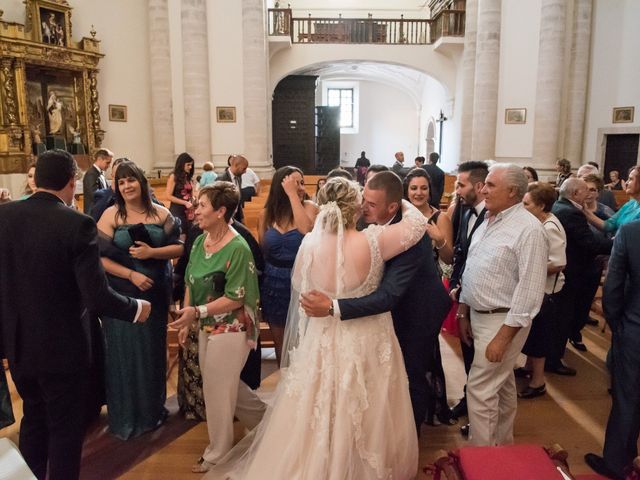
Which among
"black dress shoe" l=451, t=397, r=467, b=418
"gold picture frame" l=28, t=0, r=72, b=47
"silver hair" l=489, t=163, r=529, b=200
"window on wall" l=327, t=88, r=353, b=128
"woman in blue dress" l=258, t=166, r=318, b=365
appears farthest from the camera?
"window on wall" l=327, t=88, r=353, b=128

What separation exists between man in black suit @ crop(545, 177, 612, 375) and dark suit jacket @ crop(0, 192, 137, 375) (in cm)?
341

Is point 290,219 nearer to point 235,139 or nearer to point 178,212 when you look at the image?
point 178,212

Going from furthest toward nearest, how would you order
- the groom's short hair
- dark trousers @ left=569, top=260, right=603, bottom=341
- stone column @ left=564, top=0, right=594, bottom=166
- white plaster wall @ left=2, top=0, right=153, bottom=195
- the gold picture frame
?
stone column @ left=564, top=0, right=594, bottom=166, white plaster wall @ left=2, top=0, right=153, bottom=195, the gold picture frame, dark trousers @ left=569, top=260, right=603, bottom=341, the groom's short hair

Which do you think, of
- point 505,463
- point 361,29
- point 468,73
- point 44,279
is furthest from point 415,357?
point 361,29

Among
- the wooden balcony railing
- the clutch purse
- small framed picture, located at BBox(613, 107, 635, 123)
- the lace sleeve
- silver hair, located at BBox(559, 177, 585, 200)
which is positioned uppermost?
the wooden balcony railing

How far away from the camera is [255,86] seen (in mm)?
13977

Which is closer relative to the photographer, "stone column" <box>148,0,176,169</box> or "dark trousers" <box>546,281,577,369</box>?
"dark trousers" <box>546,281,577,369</box>

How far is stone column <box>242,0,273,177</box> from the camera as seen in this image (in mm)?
13680

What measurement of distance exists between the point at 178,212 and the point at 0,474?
5.02 m

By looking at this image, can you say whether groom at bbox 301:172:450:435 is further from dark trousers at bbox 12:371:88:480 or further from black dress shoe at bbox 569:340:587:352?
black dress shoe at bbox 569:340:587:352

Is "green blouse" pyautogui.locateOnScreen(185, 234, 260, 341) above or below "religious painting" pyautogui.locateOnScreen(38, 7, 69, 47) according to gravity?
below

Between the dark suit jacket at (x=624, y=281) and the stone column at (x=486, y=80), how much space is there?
12386 millimetres

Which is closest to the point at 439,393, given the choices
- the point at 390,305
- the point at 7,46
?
the point at 390,305

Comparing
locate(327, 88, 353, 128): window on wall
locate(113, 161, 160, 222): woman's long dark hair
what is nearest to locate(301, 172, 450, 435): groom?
locate(113, 161, 160, 222): woman's long dark hair
